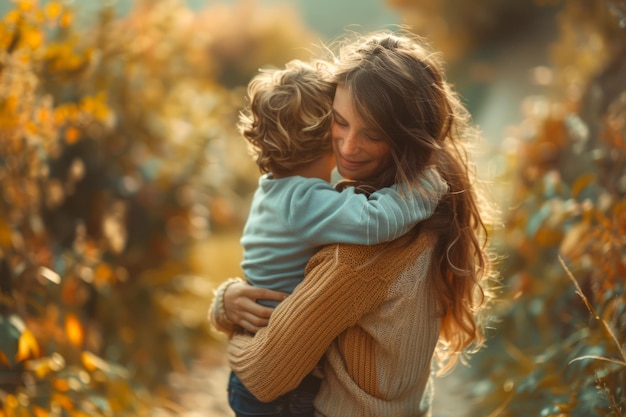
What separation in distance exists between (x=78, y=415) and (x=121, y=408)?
312mm

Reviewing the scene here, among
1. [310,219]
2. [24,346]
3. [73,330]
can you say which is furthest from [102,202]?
[310,219]

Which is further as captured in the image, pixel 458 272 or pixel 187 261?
pixel 187 261

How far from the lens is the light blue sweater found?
170 cm

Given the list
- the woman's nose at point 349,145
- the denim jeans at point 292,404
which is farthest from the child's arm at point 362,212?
the denim jeans at point 292,404

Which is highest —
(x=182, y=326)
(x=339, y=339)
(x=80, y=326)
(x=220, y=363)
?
(x=339, y=339)

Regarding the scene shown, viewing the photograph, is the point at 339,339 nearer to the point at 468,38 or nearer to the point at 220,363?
the point at 220,363

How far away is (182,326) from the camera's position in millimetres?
4059

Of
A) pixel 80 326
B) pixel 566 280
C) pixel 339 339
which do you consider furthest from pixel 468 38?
pixel 339 339

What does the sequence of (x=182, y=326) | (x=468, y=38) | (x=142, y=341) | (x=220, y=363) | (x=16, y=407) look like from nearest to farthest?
(x=16, y=407)
(x=142, y=341)
(x=182, y=326)
(x=220, y=363)
(x=468, y=38)

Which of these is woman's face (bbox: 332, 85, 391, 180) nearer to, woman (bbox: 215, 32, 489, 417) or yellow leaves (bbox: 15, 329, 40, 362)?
woman (bbox: 215, 32, 489, 417)

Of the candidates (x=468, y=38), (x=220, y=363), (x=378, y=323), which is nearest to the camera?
(x=378, y=323)

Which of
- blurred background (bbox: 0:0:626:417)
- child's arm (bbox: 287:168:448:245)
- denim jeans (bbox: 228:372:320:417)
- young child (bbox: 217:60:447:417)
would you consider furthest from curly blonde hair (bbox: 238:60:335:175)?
denim jeans (bbox: 228:372:320:417)

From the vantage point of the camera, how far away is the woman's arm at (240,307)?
6.38 feet

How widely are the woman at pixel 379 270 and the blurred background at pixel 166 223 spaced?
440 millimetres
